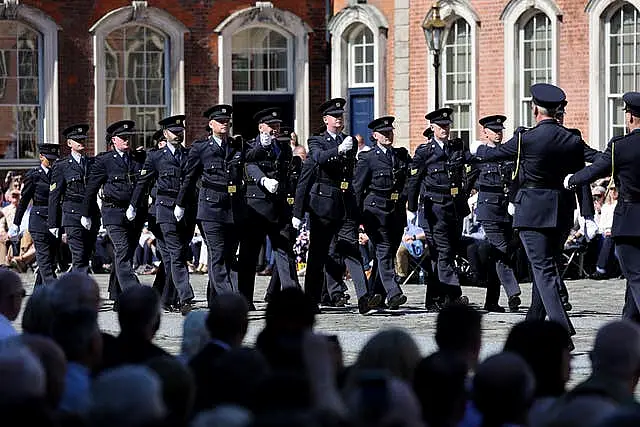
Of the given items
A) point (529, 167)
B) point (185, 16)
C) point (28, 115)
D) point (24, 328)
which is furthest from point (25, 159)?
point (24, 328)

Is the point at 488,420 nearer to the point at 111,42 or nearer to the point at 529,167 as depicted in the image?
the point at 529,167

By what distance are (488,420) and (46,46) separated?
84.2 feet

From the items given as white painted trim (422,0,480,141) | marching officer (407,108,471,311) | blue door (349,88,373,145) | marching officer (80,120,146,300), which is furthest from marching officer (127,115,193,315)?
blue door (349,88,373,145)

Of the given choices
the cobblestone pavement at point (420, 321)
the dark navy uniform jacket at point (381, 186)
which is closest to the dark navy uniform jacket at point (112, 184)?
the cobblestone pavement at point (420, 321)

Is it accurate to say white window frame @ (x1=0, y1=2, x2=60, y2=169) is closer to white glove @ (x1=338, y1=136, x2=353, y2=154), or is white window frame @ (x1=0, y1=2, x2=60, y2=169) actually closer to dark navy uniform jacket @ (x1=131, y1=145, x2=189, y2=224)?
dark navy uniform jacket @ (x1=131, y1=145, x2=189, y2=224)

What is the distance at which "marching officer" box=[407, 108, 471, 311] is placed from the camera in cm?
1806

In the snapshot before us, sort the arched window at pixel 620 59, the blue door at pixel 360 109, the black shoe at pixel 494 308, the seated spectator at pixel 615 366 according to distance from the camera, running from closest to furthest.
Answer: the seated spectator at pixel 615 366
the black shoe at pixel 494 308
the arched window at pixel 620 59
the blue door at pixel 360 109

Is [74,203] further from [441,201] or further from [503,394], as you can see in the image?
[503,394]

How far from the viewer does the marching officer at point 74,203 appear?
1897 cm

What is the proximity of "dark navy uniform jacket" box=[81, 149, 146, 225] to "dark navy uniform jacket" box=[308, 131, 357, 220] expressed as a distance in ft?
6.72

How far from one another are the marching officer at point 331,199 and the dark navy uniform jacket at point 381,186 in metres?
0.20

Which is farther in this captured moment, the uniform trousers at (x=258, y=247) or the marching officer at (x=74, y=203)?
the marching officer at (x=74, y=203)

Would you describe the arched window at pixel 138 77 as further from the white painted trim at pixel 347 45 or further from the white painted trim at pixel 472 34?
the white painted trim at pixel 472 34

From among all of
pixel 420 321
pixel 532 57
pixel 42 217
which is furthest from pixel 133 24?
pixel 420 321
